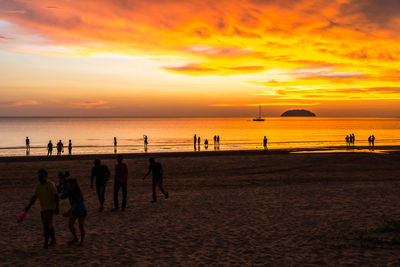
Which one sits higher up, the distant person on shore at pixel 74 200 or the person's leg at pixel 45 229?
the distant person on shore at pixel 74 200

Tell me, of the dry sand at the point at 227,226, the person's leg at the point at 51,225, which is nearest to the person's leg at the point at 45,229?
the person's leg at the point at 51,225

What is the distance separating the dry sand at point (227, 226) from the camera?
771 centimetres

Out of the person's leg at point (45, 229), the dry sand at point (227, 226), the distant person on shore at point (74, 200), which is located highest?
the distant person on shore at point (74, 200)

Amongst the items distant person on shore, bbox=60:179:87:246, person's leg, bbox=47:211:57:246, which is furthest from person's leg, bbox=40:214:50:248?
distant person on shore, bbox=60:179:87:246

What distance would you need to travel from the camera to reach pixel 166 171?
955 inches

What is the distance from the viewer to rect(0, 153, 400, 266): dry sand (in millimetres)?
7715

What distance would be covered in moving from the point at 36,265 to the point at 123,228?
10.4 feet

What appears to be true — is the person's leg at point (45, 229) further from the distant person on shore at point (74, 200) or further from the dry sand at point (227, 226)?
the distant person on shore at point (74, 200)

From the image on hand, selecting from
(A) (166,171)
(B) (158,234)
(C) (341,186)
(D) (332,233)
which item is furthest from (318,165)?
(B) (158,234)

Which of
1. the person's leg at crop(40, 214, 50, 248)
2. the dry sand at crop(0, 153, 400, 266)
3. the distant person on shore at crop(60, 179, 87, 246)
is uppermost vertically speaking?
the distant person on shore at crop(60, 179, 87, 246)

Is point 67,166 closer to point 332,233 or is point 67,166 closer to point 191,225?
point 191,225

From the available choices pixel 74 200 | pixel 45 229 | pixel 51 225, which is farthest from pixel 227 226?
pixel 45 229

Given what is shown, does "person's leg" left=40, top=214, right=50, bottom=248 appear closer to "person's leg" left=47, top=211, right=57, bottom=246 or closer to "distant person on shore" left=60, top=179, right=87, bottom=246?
"person's leg" left=47, top=211, right=57, bottom=246

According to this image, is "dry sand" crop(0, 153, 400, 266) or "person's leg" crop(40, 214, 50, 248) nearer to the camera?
"dry sand" crop(0, 153, 400, 266)
